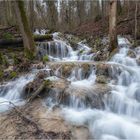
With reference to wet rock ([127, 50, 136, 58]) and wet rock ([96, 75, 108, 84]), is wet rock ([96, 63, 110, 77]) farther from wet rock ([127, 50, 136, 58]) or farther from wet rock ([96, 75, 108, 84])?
wet rock ([127, 50, 136, 58])

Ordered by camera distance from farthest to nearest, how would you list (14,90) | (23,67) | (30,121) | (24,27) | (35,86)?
(24,27), (23,67), (14,90), (35,86), (30,121)

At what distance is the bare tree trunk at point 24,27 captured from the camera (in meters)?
10.4

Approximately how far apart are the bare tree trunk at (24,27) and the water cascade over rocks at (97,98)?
5.24 ft

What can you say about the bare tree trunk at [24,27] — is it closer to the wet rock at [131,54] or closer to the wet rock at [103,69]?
the wet rock at [103,69]

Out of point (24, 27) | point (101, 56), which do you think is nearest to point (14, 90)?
point (24, 27)

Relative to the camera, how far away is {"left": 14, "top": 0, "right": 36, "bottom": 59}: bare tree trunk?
34.0ft

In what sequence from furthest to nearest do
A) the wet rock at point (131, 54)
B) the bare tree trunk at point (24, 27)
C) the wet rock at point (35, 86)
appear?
1. the bare tree trunk at point (24, 27)
2. the wet rock at point (131, 54)
3. the wet rock at point (35, 86)

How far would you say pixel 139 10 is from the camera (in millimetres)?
17344

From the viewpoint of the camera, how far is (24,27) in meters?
10.6

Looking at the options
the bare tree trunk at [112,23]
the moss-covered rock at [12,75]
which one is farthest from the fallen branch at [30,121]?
the bare tree trunk at [112,23]

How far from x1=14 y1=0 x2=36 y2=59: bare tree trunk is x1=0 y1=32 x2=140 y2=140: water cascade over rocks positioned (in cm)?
160

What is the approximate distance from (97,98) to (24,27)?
→ 535cm

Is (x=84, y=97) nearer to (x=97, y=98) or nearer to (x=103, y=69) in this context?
(x=97, y=98)

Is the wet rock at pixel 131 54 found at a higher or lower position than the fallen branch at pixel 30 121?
higher
